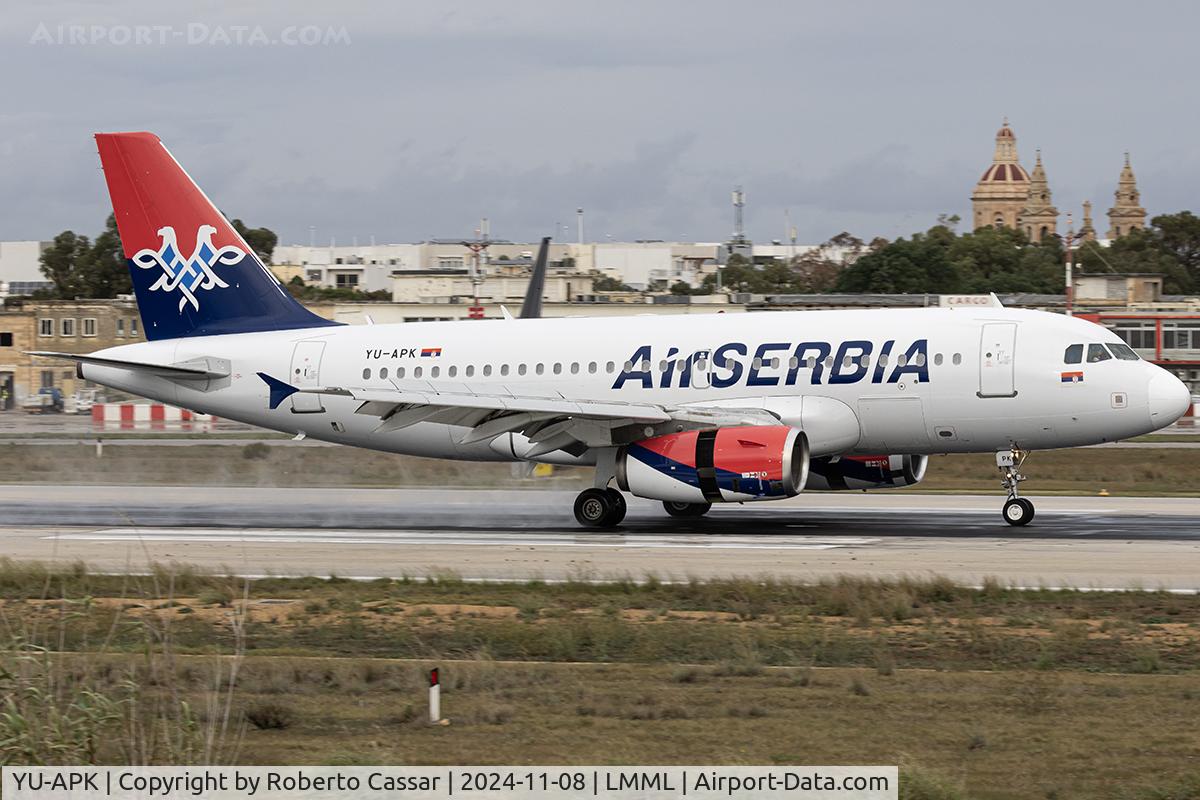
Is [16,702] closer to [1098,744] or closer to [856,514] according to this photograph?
[1098,744]

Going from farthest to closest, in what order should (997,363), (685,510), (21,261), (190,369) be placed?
(21,261) → (190,369) → (685,510) → (997,363)

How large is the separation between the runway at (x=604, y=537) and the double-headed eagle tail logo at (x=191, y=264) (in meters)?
5.27

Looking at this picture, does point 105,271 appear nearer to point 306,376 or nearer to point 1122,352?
point 306,376

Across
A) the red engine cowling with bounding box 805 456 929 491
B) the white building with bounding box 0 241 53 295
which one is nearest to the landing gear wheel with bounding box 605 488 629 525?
the red engine cowling with bounding box 805 456 929 491

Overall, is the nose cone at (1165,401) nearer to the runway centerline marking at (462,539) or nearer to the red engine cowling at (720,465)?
the runway centerline marking at (462,539)

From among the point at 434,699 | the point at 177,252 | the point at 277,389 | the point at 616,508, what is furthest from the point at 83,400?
the point at 434,699

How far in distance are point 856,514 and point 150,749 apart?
25586 millimetres

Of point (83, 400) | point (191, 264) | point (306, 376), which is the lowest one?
point (83, 400)

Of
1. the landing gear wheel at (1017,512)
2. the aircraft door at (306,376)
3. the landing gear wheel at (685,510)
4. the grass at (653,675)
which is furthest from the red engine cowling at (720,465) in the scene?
the aircraft door at (306,376)

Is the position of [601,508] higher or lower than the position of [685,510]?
higher

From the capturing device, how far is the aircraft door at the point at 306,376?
34.6m

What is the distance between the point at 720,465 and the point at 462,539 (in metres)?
5.40

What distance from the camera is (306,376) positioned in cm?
3475

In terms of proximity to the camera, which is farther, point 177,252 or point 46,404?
point 46,404
